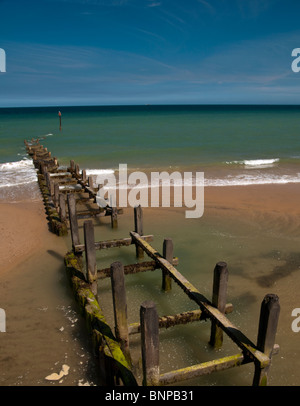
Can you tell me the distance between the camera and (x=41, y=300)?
6.85m

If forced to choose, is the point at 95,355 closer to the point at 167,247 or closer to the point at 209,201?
the point at 167,247

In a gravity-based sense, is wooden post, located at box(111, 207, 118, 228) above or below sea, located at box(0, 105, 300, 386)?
above

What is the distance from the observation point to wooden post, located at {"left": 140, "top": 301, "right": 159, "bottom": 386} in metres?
3.46

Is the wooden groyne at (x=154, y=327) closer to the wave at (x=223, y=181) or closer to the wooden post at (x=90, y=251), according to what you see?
the wooden post at (x=90, y=251)

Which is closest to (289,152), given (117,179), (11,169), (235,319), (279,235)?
(117,179)
